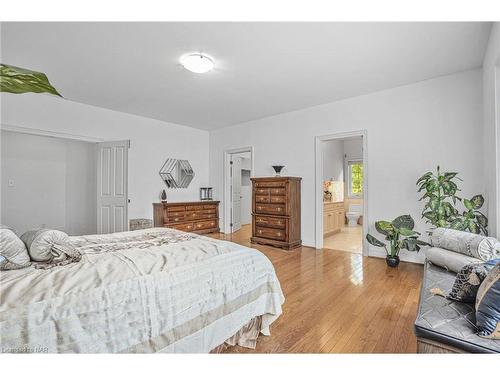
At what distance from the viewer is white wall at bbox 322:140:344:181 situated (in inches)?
268

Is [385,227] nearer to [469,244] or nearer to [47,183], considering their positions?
[469,244]

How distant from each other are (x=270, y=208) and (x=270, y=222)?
0.88 ft

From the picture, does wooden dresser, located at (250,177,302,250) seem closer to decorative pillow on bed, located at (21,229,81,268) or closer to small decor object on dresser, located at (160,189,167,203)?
small decor object on dresser, located at (160,189,167,203)

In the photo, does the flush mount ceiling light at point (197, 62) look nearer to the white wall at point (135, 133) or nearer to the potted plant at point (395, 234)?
the white wall at point (135, 133)

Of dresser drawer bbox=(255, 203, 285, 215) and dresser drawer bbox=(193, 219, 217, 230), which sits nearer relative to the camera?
dresser drawer bbox=(255, 203, 285, 215)

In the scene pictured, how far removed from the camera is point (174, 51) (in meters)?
2.77

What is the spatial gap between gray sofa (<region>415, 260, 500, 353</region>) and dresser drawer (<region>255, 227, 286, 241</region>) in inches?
126

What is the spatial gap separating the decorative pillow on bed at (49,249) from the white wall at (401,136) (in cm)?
395

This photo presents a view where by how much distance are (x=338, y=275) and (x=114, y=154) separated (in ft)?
14.1

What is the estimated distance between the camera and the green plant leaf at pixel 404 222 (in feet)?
11.6

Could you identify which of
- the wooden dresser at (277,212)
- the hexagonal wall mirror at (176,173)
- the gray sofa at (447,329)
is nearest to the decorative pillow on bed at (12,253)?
the gray sofa at (447,329)

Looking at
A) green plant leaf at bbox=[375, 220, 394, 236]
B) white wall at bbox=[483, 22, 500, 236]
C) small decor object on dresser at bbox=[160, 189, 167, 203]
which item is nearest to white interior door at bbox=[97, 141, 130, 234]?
small decor object on dresser at bbox=[160, 189, 167, 203]

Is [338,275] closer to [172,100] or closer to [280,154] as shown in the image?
[280,154]
